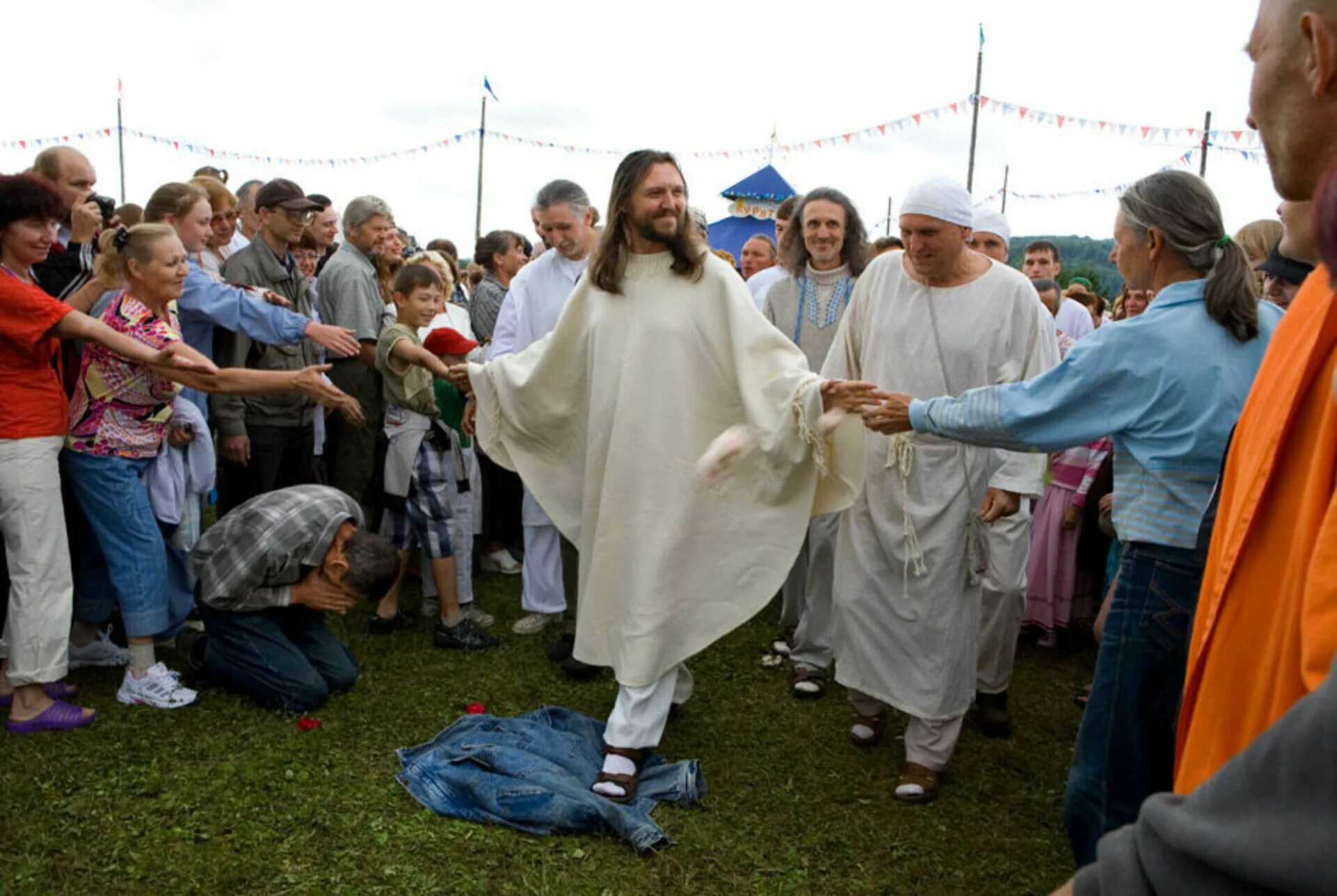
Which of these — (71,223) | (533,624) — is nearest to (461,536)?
(533,624)

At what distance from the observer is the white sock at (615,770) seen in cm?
375

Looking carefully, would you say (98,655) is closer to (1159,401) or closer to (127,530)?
(127,530)

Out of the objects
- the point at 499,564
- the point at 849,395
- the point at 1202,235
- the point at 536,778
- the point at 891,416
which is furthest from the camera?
the point at 499,564

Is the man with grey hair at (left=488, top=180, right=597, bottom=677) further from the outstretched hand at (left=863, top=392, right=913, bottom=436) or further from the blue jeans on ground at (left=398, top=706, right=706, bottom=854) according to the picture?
the outstretched hand at (left=863, top=392, right=913, bottom=436)

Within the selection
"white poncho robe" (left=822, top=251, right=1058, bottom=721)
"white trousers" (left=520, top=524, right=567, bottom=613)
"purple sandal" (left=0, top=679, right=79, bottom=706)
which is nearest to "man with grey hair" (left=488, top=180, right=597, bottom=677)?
"white trousers" (left=520, top=524, right=567, bottom=613)

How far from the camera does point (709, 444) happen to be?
155 inches

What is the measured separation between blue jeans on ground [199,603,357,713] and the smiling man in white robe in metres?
1.34

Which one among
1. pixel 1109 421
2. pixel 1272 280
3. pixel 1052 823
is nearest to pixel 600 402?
pixel 1109 421

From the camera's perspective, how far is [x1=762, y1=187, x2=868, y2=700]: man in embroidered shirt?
5121 mm

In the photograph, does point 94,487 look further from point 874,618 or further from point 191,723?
point 874,618

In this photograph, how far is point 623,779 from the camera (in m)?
3.79

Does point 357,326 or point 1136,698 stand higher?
point 357,326

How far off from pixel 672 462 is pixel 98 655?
9.93 feet

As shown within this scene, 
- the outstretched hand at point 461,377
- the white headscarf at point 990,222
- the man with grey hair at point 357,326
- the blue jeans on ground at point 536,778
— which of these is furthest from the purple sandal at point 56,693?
the white headscarf at point 990,222
